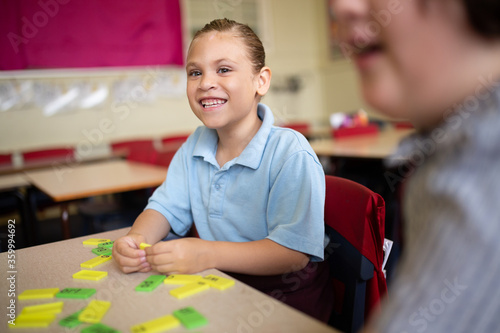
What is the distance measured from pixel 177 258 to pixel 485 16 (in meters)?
0.63

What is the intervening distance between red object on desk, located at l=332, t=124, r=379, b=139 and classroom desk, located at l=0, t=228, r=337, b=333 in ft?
10.3

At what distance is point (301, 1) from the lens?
6.50m

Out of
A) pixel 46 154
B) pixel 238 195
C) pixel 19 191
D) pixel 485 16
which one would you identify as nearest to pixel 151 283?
pixel 238 195

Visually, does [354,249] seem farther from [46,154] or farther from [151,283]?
[46,154]

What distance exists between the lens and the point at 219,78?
3.60 feet

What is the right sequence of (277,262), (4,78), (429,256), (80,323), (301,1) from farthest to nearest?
(301,1), (4,78), (277,262), (80,323), (429,256)

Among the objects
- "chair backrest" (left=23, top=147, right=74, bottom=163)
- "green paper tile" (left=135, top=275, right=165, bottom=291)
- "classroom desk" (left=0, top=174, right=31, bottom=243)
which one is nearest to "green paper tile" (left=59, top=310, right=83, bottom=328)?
"green paper tile" (left=135, top=275, right=165, bottom=291)

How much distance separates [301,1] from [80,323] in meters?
6.64

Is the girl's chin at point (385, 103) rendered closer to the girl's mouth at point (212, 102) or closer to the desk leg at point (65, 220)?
the girl's mouth at point (212, 102)

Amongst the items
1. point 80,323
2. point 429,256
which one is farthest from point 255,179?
point 429,256

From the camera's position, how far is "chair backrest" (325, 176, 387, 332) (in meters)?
0.95

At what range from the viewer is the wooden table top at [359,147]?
2.63 metres

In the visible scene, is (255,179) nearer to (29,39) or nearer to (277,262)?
(277,262)

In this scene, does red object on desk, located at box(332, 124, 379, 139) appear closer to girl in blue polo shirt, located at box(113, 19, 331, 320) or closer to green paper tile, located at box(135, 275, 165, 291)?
girl in blue polo shirt, located at box(113, 19, 331, 320)
